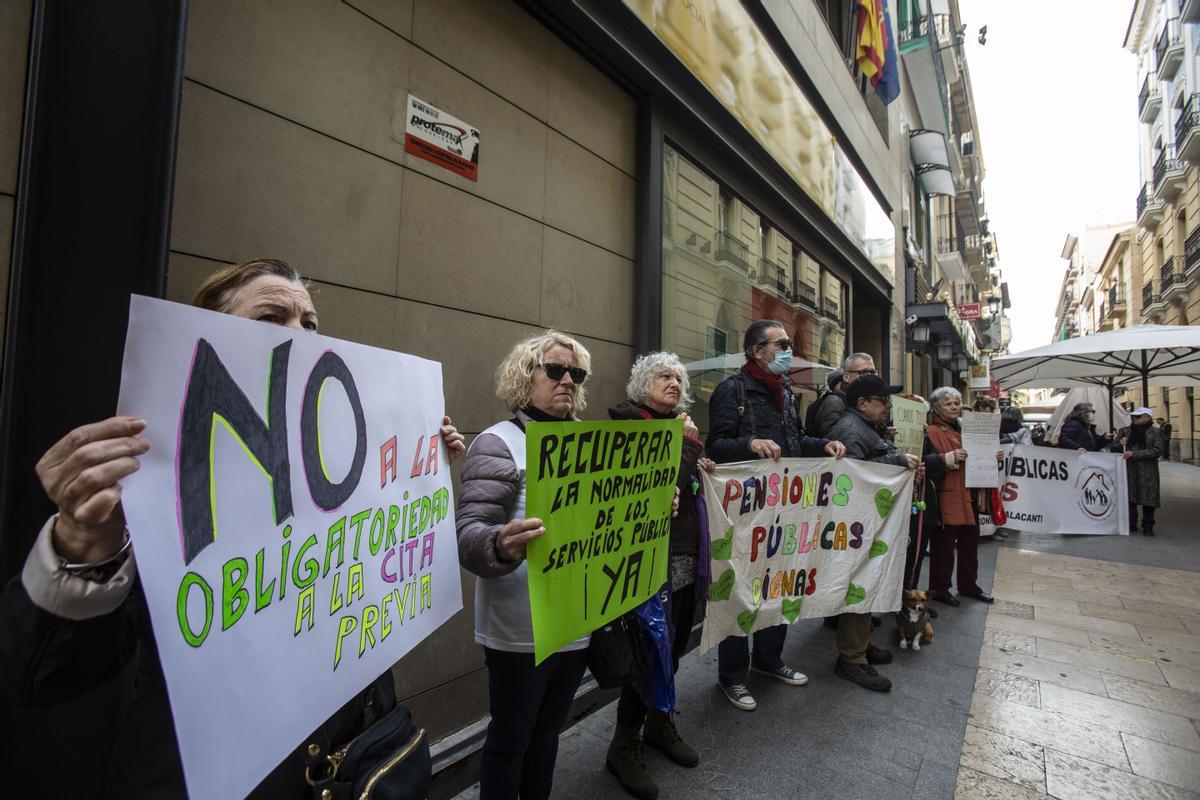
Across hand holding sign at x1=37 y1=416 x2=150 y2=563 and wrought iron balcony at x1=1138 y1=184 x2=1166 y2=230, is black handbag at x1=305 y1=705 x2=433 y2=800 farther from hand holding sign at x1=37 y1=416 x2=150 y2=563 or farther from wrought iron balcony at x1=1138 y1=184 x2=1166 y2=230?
wrought iron balcony at x1=1138 y1=184 x2=1166 y2=230

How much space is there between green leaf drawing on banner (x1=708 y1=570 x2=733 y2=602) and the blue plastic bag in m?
0.69

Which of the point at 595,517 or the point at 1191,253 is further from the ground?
the point at 1191,253

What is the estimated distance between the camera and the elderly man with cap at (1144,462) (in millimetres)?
8148

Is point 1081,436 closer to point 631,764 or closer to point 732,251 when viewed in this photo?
point 732,251

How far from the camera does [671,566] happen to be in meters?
2.65

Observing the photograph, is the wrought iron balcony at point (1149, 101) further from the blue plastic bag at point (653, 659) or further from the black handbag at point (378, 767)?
the black handbag at point (378, 767)

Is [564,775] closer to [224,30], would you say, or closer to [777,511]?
[777,511]

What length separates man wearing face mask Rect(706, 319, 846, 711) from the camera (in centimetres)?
314

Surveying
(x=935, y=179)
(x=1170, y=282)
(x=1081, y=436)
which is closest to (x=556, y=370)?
(x=1081, y=436)

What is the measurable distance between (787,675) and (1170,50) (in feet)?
109

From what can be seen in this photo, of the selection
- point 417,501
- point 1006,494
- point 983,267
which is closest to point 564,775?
point 417,501

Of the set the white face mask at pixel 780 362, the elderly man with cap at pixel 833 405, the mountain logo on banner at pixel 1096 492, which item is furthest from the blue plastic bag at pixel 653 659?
the mountain logo on banner at pixel 1096 492

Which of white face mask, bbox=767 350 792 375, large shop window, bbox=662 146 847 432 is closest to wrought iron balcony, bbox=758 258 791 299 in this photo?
large shop window, bbox=662 146 847 432

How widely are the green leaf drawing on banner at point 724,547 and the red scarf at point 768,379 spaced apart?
0.86 meters
